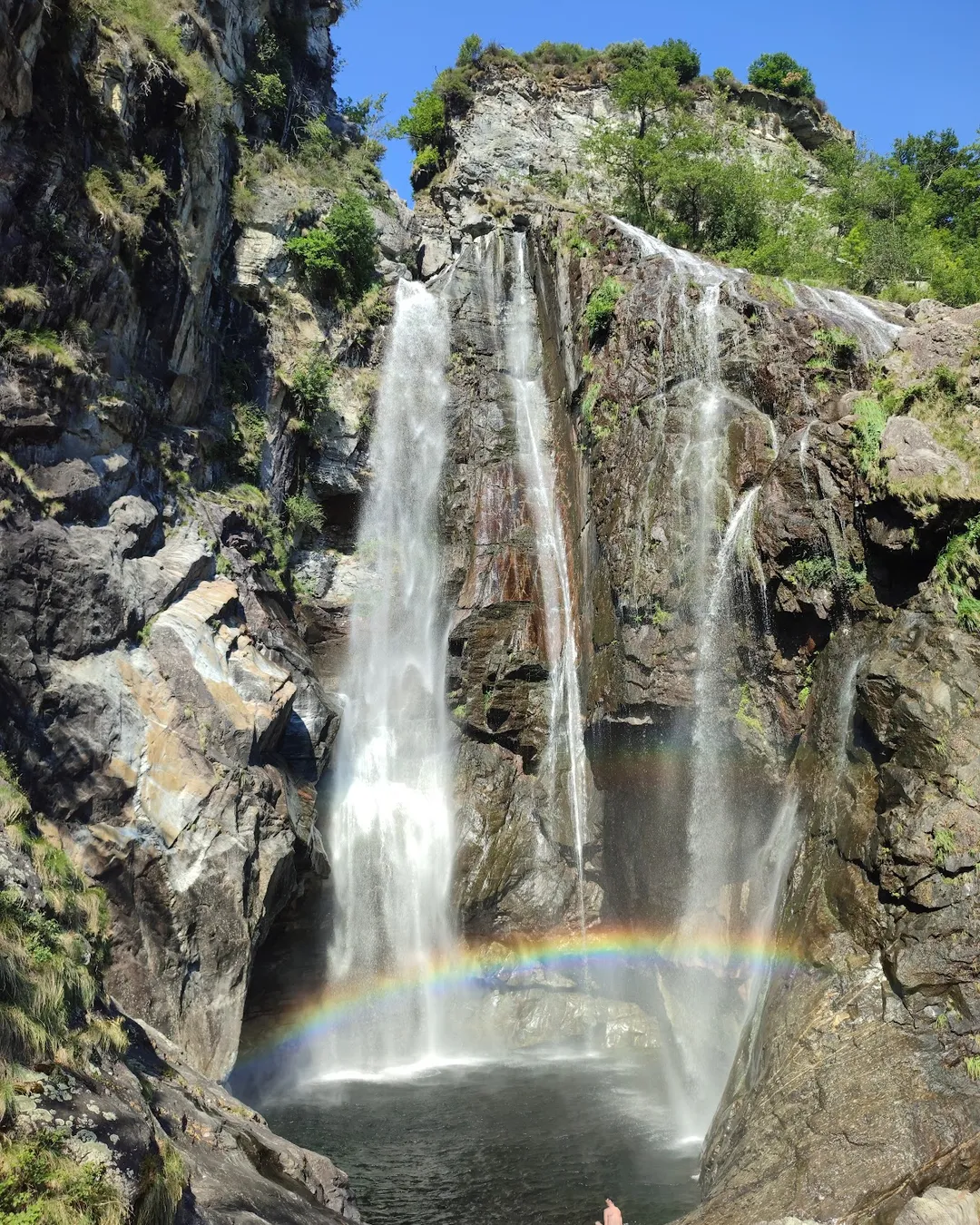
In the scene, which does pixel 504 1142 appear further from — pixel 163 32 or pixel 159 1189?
pixel 163 32

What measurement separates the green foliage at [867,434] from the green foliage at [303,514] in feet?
47.2

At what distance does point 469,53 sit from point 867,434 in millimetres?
36801

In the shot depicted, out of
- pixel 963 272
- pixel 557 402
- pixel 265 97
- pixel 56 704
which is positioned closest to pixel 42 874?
pixel 56 704

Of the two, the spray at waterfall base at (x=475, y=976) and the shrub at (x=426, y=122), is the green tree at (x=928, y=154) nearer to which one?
the shrub at (x=426, y=122)

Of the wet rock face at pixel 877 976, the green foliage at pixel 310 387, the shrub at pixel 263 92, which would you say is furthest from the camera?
the shrub at pixel 263 92

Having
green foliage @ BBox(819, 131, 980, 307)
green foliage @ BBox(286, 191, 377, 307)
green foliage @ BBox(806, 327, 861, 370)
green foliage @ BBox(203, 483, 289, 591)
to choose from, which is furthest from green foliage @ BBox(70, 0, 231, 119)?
green foliage @ BBox(819, 131, 980, 307)

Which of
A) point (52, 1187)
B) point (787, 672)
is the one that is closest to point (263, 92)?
point (787, 672)

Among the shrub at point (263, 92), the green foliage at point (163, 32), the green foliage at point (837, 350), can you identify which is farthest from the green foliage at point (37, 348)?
the shrub at point (263, 92)

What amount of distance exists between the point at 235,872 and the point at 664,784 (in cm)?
864

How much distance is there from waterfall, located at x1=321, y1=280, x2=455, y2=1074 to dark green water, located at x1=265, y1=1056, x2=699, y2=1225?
243cm

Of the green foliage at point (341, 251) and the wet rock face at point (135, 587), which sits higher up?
the green foliage at point (341, 251)

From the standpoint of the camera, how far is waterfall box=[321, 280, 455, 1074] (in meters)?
19.7

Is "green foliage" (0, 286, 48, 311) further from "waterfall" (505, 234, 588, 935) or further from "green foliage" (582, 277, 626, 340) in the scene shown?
"green foliage" (582, 277, 626, 340)

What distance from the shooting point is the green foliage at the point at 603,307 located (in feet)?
72.2
